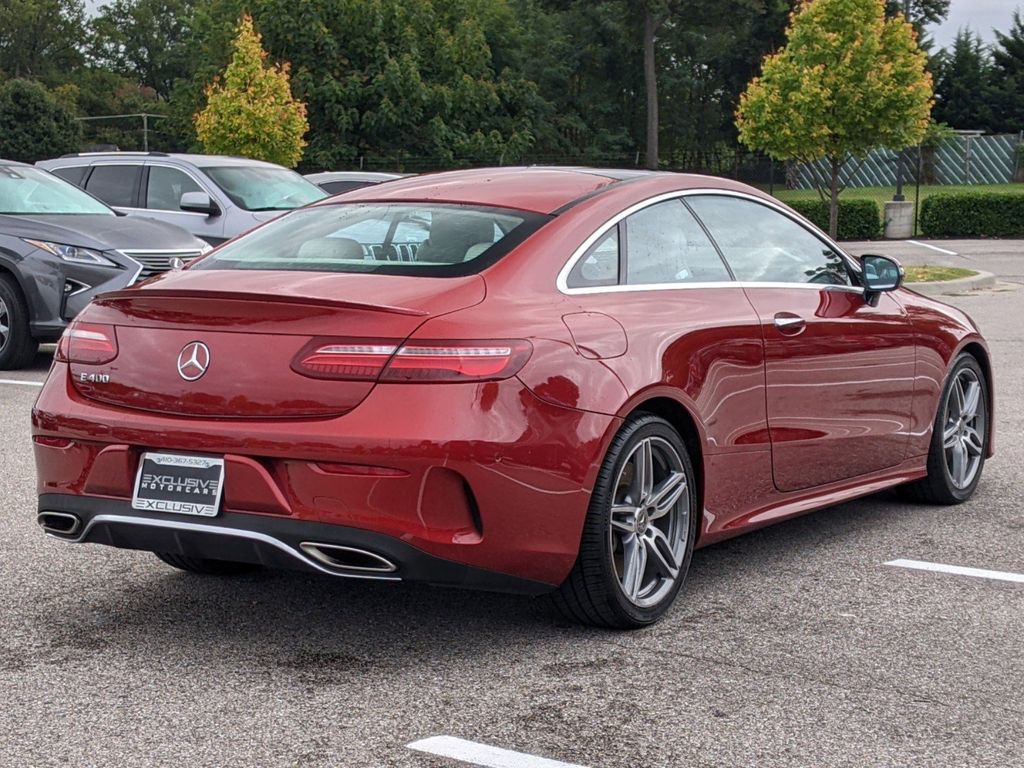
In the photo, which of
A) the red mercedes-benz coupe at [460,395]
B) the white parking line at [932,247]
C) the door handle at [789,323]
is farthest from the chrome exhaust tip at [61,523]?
the white parking line at [932,247]

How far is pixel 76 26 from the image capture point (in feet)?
335

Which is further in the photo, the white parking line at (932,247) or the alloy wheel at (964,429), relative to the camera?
the white parking line at (932,247)

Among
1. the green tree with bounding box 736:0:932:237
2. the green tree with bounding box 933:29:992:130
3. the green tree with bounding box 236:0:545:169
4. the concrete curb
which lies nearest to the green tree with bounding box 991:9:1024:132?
the green tree with bounding box 933:29:992:130

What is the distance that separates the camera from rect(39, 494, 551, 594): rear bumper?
Result: 4.26 meters

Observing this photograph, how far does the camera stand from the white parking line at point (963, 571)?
5.61 metres

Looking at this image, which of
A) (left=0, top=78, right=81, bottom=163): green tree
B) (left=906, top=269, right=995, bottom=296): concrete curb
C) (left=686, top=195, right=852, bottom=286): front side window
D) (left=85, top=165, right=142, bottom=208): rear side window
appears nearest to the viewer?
(left=686, top=195, right=852, bottom=286): front side window

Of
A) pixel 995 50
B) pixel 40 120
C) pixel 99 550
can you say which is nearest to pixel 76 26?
pixel 40 120

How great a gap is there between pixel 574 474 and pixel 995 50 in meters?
74.4

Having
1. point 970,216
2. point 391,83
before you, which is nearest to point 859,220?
point 970,216

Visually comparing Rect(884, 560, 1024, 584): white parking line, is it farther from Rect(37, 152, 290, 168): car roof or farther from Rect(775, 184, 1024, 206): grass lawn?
Rect(775, 184, 1024, 206): grass lawn

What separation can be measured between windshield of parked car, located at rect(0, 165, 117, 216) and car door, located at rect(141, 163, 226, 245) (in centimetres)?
212

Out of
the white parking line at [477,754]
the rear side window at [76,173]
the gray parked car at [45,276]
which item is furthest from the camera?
the rear side window at [76,173]

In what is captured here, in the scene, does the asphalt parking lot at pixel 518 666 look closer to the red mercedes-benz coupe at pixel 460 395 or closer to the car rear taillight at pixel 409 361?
the red mercedes-benz coupe at pixel 460 395

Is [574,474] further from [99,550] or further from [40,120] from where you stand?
[40,120]
